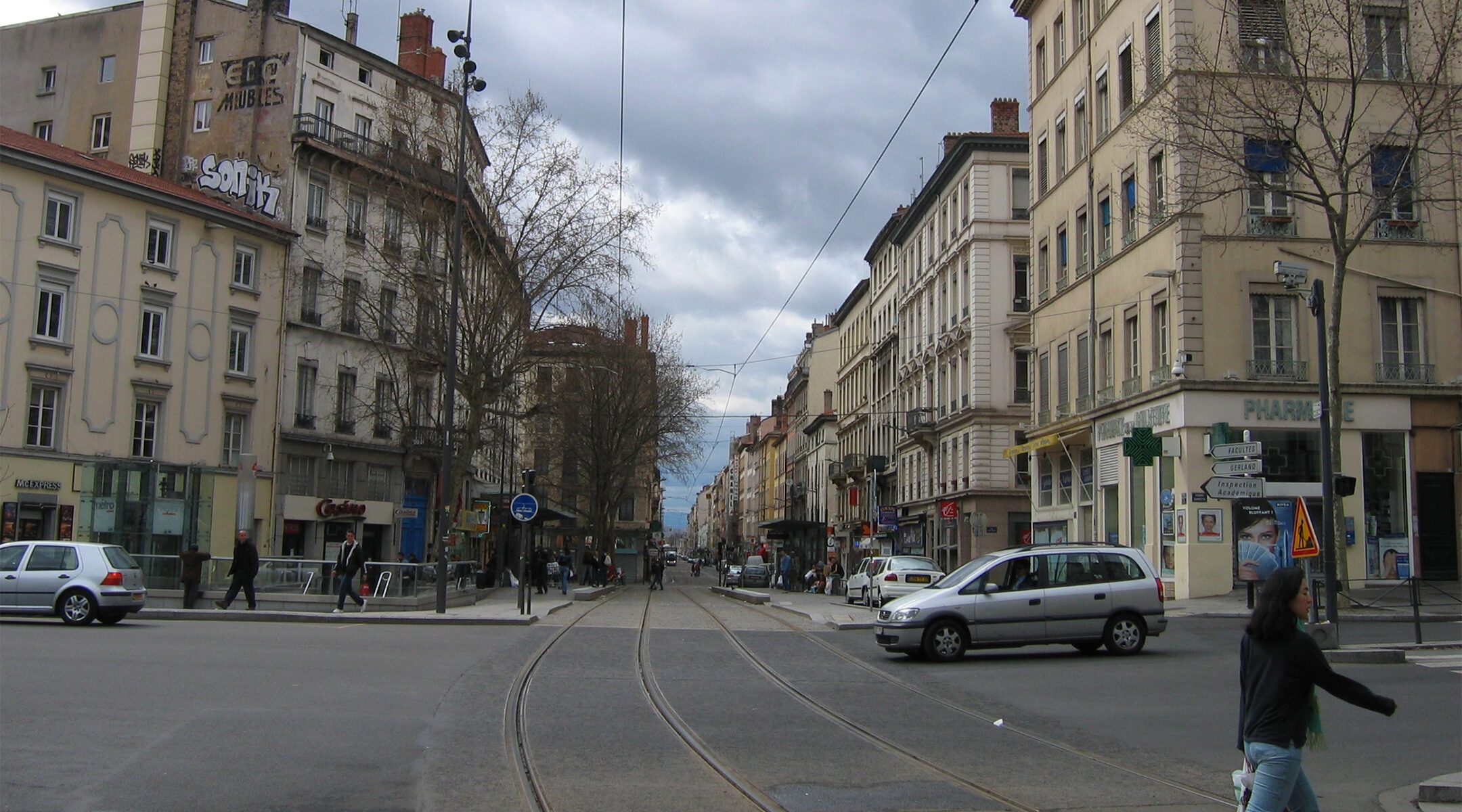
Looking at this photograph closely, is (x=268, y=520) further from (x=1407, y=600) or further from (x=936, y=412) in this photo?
(x=1407, y=600)

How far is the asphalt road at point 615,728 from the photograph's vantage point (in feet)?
26.8

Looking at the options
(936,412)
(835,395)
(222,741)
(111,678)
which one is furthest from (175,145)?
(835,395)

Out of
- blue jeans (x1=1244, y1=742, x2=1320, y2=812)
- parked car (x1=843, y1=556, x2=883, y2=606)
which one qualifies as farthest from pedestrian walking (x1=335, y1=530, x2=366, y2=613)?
blue jeans (x1=1244, y1=742, x2=1320, y2=812)

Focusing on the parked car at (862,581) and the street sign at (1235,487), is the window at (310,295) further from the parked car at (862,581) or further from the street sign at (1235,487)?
the street sign at (1235,487)

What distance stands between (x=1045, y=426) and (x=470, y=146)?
20296mm

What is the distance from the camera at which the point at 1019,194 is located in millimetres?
49781

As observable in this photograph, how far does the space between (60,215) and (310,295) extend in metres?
10.6

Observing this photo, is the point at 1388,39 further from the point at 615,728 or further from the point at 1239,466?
the point at 615,728

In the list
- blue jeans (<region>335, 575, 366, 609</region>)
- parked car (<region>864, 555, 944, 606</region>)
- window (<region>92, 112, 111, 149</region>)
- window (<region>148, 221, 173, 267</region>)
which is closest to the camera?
blue jeans (<region>335, 575, 366, 609</region>)

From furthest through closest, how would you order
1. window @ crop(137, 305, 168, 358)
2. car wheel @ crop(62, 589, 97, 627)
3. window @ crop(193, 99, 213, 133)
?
window @ crop(193, 99, 213, 133)
window @ crop(137, 305, 168, 358)
car wheel @ crop(62, 589, 97, 627)

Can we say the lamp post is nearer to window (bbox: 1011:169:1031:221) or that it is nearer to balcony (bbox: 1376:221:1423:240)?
balcony (bbox: 1376:221:1423:240)

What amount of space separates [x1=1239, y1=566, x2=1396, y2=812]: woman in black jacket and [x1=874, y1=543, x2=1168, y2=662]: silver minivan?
12.1 meters

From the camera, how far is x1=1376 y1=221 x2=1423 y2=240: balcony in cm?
3077

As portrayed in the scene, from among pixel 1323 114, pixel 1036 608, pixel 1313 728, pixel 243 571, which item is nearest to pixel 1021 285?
pixel 1323 114
